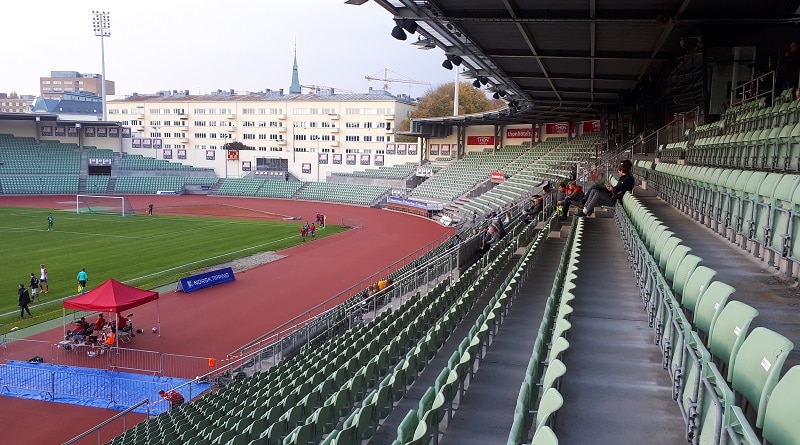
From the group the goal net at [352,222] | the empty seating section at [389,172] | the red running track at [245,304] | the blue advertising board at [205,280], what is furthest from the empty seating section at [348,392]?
the empty seating section at [389,172]

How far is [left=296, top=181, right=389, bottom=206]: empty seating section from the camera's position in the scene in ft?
180

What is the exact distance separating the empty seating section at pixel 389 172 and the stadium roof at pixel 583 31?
108ft

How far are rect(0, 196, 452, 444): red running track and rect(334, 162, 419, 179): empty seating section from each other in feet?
61.1

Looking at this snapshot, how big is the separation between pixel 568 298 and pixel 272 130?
2900 inches

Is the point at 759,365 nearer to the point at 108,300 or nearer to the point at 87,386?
the point at 87,386

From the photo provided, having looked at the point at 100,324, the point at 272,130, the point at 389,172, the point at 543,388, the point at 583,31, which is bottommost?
the point at 100,324

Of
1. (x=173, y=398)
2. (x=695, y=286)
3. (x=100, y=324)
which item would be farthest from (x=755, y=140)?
(x=100, y=324)

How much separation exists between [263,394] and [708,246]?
6664mm

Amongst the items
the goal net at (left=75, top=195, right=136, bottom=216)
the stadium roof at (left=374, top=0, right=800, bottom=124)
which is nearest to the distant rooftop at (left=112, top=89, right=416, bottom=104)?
the goal net at (left=75, top=195, right=136, bottom=216)

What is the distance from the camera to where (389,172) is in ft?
191

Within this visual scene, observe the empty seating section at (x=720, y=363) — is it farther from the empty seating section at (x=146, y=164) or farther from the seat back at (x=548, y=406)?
the empty seating section at (x=146, y=164)

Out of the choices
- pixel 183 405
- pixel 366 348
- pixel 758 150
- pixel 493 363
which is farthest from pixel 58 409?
pixel 758 150

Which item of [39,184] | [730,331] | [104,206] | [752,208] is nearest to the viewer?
[730,331]

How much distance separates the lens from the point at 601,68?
21.7 metres
